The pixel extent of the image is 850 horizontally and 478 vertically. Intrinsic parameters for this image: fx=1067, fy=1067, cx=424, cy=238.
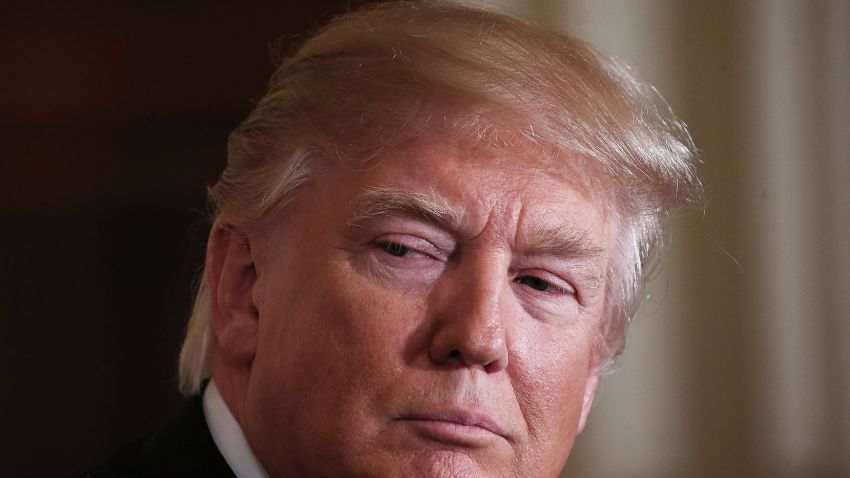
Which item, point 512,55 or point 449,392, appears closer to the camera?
point 449,392

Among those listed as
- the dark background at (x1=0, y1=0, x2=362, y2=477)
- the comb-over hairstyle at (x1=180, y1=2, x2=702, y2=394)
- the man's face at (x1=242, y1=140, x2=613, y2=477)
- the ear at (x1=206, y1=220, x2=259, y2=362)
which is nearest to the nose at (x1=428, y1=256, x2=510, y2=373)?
the man's face at (x1=242, y1=140, x2=613, y2=477)

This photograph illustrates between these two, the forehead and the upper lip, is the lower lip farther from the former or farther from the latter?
the forehead

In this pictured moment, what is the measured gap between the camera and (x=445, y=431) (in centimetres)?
170

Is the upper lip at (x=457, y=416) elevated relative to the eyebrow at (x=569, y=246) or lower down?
lower down

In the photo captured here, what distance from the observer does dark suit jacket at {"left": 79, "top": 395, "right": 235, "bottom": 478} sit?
1.86m

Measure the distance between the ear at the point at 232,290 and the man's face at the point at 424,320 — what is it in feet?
0.11

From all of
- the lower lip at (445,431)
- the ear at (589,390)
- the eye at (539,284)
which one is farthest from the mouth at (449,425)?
the ear at (589,390)

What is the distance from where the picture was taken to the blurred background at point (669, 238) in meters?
3.16

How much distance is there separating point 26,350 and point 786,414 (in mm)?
2307

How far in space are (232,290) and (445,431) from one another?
0.54 m

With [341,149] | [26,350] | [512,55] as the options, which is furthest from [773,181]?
[26,350]

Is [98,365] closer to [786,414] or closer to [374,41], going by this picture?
[374,41]

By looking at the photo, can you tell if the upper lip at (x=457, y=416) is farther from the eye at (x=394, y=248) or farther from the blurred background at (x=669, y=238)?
the blurred background at (x=669, y=238)

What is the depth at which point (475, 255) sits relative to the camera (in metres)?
1.80
